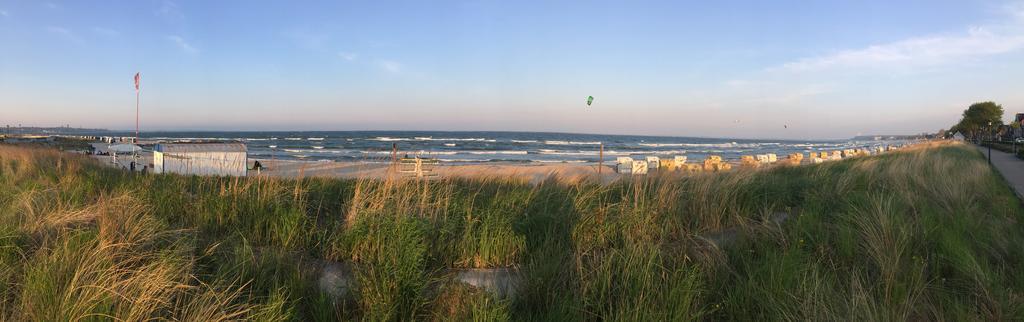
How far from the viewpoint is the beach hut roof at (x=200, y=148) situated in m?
14.2

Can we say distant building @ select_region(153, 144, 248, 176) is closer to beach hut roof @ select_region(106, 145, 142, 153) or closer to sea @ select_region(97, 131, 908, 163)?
sea @ select_region(97, 131, 908, 163)

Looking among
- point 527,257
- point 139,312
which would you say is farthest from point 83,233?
point 527,257

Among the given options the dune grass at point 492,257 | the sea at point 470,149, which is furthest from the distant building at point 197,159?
the dune grass at point 492,257

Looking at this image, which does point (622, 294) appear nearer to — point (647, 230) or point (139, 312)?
point (647, 230)

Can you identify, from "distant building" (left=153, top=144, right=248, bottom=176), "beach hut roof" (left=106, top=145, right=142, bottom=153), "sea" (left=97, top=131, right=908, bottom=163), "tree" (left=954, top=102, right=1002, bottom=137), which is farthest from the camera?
"tree" (left=954, top=102, right=1002, bottom=137)

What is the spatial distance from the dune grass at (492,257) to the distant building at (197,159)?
7531 mm

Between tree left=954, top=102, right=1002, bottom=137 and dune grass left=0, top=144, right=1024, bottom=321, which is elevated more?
tree left=954, top=102, right=1002, bottom=137

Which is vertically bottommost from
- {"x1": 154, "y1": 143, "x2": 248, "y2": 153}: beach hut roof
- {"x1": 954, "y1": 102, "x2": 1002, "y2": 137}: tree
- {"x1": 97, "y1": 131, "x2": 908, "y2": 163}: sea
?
{"x1": 97, "y1": 131, "x2": 908, "y2": 163}: sea

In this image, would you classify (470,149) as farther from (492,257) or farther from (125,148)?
(492,257)

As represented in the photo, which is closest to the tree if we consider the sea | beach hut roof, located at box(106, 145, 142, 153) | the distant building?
the sea

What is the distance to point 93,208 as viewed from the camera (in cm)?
522

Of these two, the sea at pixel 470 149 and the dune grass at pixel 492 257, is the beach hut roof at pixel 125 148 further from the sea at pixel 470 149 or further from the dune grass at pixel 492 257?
the dune grass at pixel 492 257

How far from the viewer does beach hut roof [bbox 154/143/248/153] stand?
46.6ft

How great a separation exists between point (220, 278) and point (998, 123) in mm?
90466
